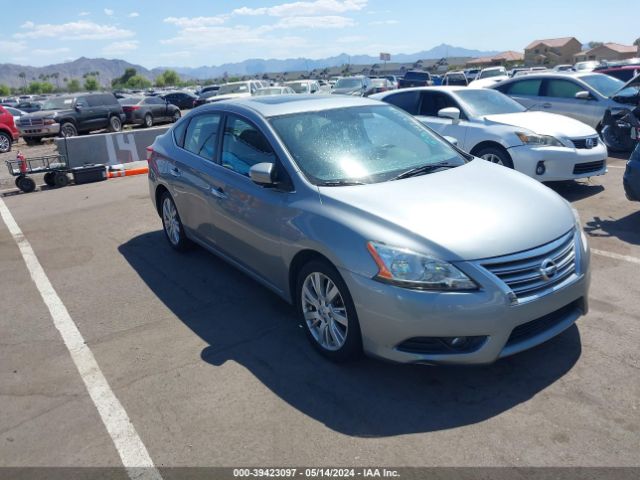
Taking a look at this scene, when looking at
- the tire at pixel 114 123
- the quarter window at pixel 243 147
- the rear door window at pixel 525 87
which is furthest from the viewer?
the tire at pixel 114 123

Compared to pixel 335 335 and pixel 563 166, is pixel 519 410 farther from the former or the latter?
pixel 563 166

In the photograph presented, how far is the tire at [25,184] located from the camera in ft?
34.1

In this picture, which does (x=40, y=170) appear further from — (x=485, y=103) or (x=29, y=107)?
(x=29, y=107)

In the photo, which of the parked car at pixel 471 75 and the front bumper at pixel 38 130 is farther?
the parked car at pixel 471 75

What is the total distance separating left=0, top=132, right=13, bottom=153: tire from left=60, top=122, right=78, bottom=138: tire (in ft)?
7.13

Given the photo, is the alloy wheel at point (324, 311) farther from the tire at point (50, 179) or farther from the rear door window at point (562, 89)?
the rear door window at point (562, 89)

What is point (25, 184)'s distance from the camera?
1042 centimetres

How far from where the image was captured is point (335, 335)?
3.62 m

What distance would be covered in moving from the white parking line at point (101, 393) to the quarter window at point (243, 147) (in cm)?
192

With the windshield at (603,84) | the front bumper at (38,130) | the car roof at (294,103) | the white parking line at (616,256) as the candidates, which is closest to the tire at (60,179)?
the car roof at (294,103)

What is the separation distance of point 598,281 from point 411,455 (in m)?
2.92

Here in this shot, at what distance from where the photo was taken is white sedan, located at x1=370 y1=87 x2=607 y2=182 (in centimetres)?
735

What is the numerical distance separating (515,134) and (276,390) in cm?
566

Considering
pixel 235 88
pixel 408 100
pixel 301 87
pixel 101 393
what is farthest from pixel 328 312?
pixel 235 88
